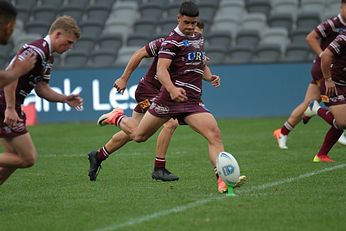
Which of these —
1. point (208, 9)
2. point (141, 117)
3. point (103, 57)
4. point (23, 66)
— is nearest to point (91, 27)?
point (103, 57)

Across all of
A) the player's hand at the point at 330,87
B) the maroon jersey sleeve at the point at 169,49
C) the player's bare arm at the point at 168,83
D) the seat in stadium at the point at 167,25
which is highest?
the maroon jersey sleeve at the point at 169,49

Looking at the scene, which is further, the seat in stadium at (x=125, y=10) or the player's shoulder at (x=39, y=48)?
the seat in stadium at (x=125, y=10)

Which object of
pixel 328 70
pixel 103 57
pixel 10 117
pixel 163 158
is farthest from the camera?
pixel 103 57

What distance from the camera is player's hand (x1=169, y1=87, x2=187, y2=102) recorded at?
9.74 metres

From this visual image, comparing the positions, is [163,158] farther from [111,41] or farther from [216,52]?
[111,41]

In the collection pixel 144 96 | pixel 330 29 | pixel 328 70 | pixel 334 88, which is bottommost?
pixel 144 96

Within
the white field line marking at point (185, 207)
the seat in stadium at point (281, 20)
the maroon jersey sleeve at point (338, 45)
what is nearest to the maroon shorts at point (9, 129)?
the white field line marking at point (185, 207)

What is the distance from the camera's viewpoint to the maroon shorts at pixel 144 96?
11.9m

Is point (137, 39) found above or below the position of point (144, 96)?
below

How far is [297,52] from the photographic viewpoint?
976 inches

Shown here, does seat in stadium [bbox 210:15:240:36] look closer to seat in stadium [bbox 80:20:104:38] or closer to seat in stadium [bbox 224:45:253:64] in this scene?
seat in stadium [bbox 224:45:253:64]

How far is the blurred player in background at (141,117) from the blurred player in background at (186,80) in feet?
3.09

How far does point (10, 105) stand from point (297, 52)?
16852 millimetres

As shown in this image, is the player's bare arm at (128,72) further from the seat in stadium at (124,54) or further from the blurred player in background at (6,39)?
the seat in stadium at (124,54)
